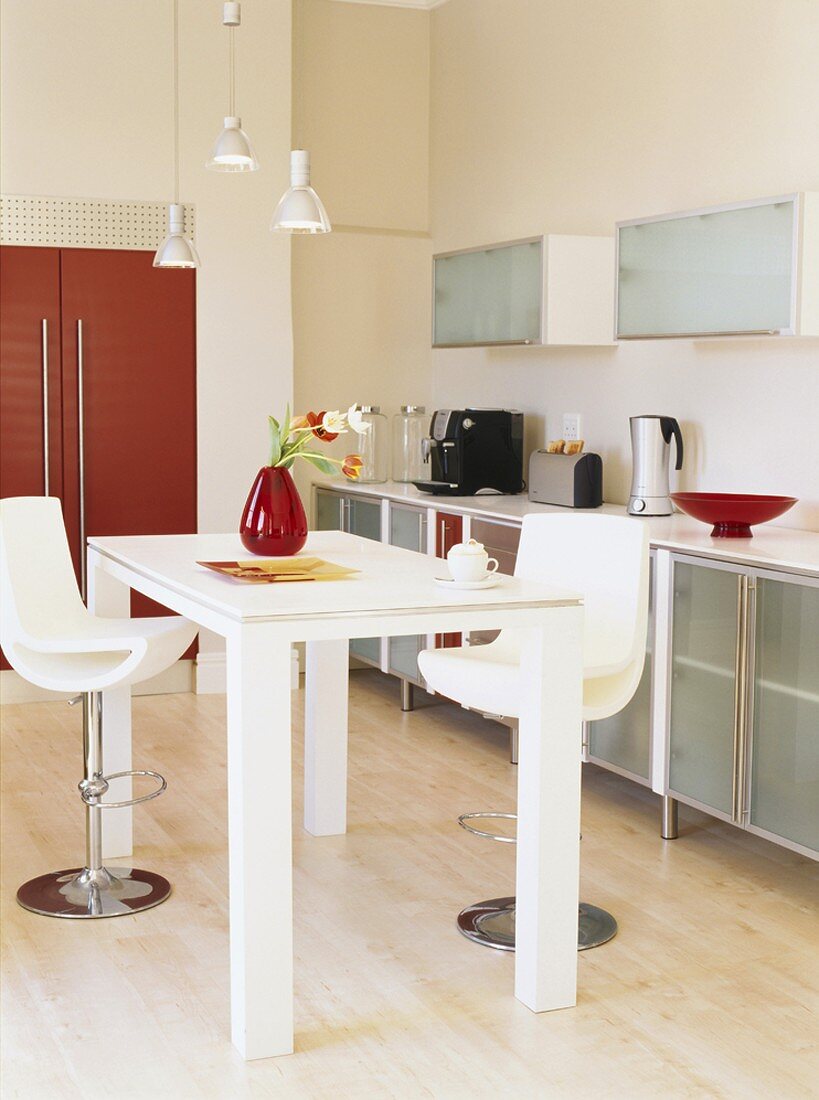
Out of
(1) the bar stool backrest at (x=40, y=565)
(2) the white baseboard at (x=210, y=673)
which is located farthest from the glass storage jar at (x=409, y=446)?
(1) the bar stool backrest at (x=40, y=565)

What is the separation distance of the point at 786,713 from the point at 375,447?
301 cm

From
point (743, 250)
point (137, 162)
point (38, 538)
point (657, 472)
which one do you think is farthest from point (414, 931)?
point (137, 162)

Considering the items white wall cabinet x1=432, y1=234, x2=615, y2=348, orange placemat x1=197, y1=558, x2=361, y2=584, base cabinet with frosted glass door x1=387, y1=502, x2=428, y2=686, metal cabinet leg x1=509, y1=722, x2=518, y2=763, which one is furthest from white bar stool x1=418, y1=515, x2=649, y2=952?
base cabinet with frosted glass door x1=387, y1=502, x2=428, y2=686

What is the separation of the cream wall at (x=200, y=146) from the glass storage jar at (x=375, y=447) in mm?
463

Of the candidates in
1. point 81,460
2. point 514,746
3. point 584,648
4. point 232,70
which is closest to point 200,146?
point 232,70

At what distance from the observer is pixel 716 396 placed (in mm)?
4371

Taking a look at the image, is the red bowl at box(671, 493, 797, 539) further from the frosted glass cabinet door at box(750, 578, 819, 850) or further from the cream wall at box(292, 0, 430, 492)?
the cream wall at box(292, 0, 430, 492)

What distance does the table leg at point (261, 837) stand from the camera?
2.52 m

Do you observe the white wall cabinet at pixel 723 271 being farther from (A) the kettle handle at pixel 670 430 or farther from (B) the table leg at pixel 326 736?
(B) the table leg at pixel 326 736

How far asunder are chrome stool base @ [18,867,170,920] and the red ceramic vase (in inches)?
35.8

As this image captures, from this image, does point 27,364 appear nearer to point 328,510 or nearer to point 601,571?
point 328,510

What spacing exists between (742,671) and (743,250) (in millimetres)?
1195

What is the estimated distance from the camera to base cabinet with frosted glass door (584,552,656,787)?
3.88m

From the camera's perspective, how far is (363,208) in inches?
241
